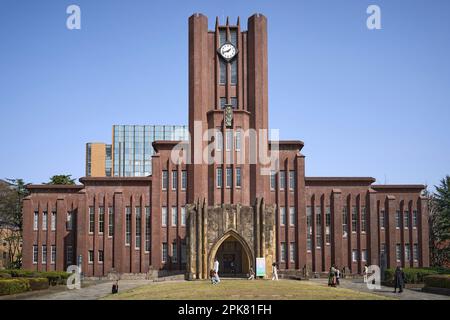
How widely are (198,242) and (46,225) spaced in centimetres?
1825

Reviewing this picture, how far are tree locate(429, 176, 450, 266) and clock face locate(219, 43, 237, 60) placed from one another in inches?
1113

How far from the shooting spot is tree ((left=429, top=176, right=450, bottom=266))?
221 feet

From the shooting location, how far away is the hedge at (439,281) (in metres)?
39.2

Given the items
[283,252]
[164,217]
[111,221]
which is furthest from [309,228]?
[111,221]

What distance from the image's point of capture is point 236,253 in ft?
185

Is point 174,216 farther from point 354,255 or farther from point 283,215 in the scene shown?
point 354,255

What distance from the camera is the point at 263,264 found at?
48.4 m

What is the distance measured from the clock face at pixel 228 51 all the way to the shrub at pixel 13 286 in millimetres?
28295

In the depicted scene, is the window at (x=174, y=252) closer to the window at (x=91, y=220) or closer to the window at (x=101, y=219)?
the window at (x=101, y=219)

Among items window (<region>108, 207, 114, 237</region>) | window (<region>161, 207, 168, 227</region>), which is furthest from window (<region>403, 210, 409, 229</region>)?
window (<region>108, 207, 114, 237</region>)

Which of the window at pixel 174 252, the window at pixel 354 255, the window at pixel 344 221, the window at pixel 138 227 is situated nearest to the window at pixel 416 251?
the window at pixel 354 255

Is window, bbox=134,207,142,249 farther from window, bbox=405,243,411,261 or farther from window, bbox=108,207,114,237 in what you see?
window, bbox=405,243,411,261

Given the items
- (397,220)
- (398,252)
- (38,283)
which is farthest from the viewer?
(397,220)

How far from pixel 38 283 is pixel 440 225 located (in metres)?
44.4
